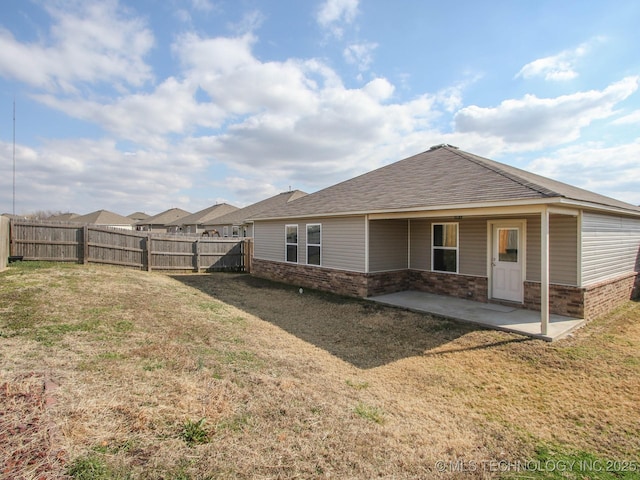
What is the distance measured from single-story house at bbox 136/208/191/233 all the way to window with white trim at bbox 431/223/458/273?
39178 mm

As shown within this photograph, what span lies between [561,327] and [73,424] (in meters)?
8.40

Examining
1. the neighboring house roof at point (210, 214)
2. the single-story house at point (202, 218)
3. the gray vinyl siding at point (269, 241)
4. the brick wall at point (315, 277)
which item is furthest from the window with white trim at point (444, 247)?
the neighboring house roof at point (210, 214)

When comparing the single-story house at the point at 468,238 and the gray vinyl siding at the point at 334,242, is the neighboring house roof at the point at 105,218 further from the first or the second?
the single-story house at the point at 468,238

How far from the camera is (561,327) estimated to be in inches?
271

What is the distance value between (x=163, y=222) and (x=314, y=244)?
3904 cm

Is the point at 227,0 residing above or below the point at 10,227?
above

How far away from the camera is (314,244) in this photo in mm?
12352

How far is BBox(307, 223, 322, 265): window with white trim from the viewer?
12.1 meters

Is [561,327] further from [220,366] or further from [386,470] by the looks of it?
[220,366]

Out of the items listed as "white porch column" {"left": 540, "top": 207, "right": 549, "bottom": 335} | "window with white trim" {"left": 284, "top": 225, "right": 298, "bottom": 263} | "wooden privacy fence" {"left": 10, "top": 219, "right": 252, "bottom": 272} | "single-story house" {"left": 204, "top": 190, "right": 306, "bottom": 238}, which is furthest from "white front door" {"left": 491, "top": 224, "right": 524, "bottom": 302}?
"single-story house" {"left": 204, "top": 190, "right": 306, "bottom": 238}

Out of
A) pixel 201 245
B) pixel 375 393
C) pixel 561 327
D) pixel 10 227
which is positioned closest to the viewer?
pixel 375 393

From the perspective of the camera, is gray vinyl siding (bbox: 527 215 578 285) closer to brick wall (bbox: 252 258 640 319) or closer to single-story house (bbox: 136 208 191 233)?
brick wall (bbox: 252 258 640 319)

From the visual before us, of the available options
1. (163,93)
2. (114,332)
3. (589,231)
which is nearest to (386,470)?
(114,332)

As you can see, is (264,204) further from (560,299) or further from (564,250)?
(560,299)
